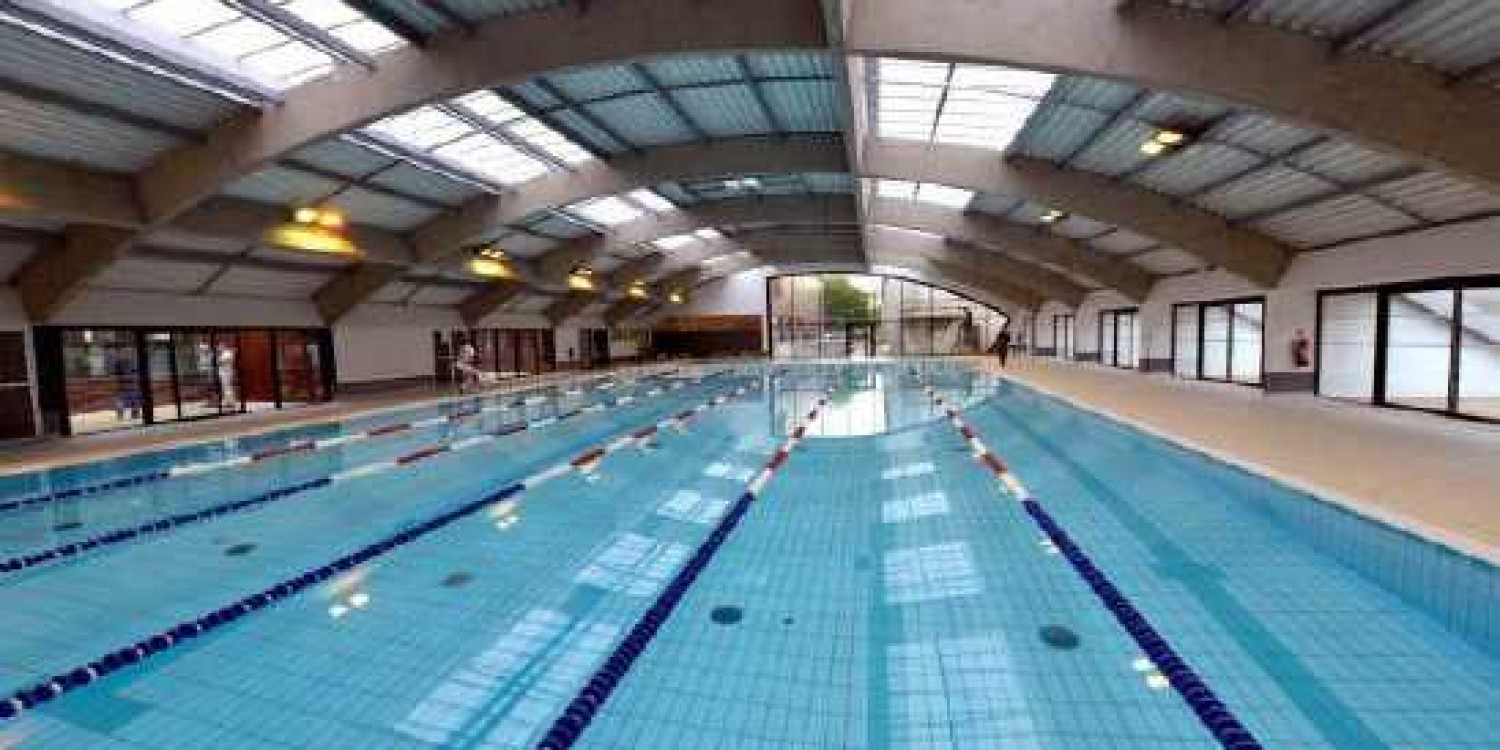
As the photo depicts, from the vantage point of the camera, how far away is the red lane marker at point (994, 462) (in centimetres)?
680

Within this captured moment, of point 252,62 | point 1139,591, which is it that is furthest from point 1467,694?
point 252,62

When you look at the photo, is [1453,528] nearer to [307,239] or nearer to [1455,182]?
[1455,182]

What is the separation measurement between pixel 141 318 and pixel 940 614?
12477mm

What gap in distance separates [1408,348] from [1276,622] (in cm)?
988

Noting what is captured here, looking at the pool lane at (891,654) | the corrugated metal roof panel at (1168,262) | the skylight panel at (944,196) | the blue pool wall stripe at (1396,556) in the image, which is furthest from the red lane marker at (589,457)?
the corrugated metal roof panel at (1168,262)

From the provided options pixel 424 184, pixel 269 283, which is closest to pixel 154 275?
pixel 269 283

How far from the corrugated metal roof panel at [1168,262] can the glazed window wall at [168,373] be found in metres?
16.7

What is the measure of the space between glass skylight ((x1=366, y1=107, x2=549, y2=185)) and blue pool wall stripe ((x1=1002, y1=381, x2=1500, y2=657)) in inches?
350

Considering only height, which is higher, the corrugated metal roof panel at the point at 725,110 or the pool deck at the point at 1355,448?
the corrugated metal roof panel at the point at 725,110

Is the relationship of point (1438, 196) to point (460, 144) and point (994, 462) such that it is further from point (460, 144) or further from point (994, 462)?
point (460, 144)

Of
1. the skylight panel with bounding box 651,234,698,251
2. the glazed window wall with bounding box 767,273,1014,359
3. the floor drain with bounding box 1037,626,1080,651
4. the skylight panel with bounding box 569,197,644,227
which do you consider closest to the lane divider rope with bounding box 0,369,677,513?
the skylight panel with bounding box 569,197,644,227

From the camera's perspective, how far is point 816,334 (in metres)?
29.8

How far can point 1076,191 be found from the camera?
33.2ft

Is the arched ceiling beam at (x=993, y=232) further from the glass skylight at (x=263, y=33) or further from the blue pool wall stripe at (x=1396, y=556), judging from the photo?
the glass skylight at (x=263, y=33)
